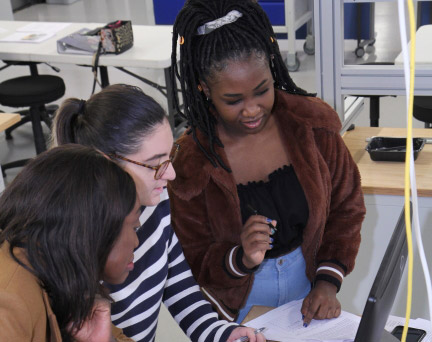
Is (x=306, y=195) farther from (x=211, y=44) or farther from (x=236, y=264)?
(x=211, y=44)

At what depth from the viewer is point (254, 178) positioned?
171 cm

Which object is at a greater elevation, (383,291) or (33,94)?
(383,291)

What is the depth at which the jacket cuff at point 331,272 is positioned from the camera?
170cm

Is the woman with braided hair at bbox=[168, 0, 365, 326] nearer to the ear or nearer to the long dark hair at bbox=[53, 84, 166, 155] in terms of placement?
the ear

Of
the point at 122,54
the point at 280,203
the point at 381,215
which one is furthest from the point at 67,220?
the point at 122,54

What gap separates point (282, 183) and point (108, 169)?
0.66 meters

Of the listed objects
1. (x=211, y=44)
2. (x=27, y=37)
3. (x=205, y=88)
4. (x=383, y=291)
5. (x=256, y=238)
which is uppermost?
(x=211, y=44)

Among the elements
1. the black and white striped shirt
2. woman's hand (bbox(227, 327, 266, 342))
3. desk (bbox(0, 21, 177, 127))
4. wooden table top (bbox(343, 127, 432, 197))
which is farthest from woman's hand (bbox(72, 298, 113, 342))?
desk (bbox(0, 21, 177, 127))

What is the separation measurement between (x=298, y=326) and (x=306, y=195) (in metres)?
0.31

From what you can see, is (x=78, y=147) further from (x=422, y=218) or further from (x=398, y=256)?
(x=422, y=218)

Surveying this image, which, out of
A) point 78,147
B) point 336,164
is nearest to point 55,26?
point 336,164

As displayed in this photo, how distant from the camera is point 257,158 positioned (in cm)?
172

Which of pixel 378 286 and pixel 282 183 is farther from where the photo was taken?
pixel 282 183

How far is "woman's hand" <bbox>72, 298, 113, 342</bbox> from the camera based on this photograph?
4.00 feet
